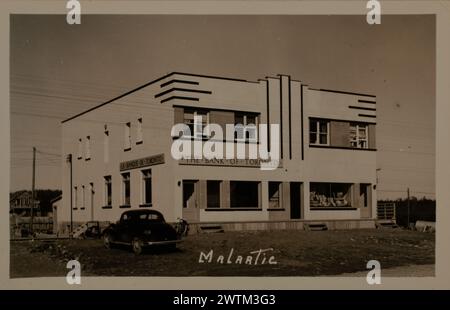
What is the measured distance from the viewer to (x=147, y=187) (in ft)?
39.8

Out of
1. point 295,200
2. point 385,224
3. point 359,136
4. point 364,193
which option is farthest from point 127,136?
point 385,224

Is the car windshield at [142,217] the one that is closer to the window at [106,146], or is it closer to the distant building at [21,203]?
the window at [106,146]

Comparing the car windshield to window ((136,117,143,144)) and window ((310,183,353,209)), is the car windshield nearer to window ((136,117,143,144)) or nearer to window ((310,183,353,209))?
window ((136,117,143,144))

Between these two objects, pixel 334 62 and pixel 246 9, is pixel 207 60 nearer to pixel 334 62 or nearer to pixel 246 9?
pixel 246 9

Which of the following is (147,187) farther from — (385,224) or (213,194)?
(385,224)

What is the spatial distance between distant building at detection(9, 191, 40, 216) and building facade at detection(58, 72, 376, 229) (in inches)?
26.4

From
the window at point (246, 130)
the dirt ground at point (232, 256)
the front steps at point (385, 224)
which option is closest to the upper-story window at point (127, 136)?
the dirt ground at point (232, 256)

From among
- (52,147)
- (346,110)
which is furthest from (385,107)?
(52,147)

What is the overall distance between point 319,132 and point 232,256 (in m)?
2.89

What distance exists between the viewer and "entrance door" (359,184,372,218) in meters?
12.7

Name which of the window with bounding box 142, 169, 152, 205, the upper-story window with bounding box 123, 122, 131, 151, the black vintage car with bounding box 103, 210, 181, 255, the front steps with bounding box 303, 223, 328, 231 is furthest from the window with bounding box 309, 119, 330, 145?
the upper-story window with bounding box 123, 122, 131, 151

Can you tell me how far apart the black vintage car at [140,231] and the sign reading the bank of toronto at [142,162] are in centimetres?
81

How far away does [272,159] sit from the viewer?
1204 centimetres
